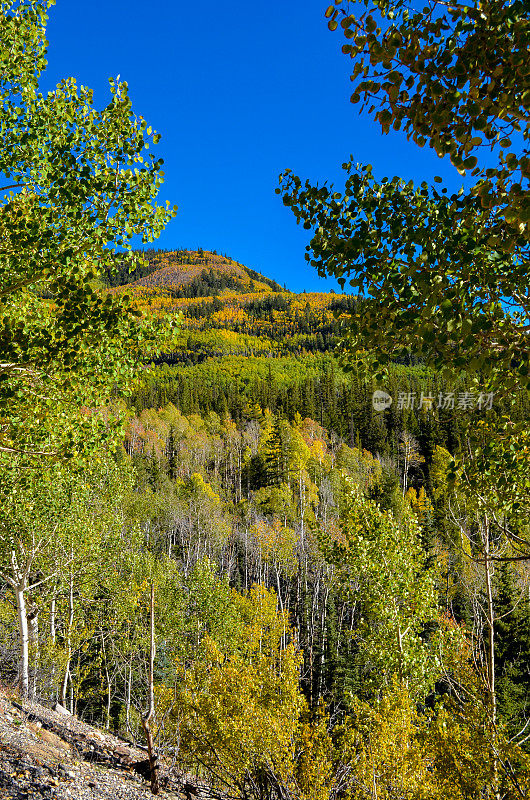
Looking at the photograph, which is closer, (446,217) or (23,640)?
(446,217)

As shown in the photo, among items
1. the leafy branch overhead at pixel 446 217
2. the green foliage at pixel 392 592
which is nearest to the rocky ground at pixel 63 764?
the green foliage at pixel 392 592

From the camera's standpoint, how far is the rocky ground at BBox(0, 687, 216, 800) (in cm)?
741

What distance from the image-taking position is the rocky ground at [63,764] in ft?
24.3

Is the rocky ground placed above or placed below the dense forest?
below

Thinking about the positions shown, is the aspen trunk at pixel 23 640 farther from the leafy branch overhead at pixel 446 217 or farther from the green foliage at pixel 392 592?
the leafy branch overhead at pixel 446 217

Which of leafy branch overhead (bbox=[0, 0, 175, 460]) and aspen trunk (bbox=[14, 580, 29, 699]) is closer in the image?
leafy branch overhead (bbox=[0, 0, 175, 460])

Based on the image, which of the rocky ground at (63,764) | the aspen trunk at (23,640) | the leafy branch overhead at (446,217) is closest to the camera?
the leafy branch overhead at (446,217)

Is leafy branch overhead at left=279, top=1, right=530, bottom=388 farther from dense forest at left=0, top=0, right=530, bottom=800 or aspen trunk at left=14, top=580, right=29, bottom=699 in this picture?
aspen trunk at left=14, top=580, right=29, bottom=699

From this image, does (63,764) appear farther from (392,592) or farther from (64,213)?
(64,213)

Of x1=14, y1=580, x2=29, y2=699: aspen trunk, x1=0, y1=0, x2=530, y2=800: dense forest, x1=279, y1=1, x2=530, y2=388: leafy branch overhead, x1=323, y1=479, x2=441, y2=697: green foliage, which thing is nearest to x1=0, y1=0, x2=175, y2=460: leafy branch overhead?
x1=0, y1=0, x2=530, y2=800: dense forest

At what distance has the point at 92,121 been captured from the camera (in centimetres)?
576

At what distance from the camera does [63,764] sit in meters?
9.08

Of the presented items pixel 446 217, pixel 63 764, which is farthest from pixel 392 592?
pixel 446 217

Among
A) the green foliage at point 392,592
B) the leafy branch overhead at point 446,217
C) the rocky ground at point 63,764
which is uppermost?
the leafy branch overhead at point 446,217
